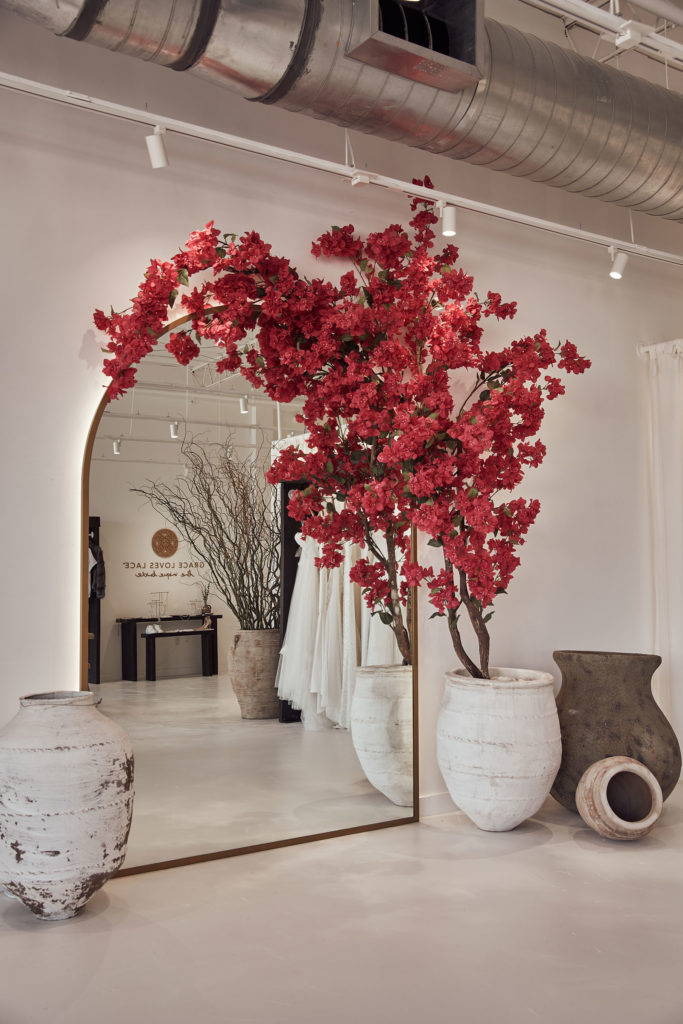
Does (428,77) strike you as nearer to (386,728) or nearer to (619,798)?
(386,728)

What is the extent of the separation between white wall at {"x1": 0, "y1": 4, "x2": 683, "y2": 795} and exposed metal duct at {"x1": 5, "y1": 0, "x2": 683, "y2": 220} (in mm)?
692

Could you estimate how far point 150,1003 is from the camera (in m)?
2.46

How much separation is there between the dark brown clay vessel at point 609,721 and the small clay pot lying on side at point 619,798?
0.13m

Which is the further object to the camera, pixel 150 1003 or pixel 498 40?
pixel 498 40

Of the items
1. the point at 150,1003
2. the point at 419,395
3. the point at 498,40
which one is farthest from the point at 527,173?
the point at 150,1003

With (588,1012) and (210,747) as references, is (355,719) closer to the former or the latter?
(210,747)

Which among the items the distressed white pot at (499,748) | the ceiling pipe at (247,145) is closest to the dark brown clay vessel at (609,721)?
the distressed white pot at (499,748)

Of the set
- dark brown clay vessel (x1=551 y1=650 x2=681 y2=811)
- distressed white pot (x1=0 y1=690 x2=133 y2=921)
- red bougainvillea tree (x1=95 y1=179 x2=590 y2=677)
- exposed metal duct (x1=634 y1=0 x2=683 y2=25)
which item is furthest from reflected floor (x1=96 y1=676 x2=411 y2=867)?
exposed metal duct (x1=634 y1=0 x2=683 y2=25)

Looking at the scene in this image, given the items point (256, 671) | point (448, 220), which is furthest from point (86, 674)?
point (448, 220)

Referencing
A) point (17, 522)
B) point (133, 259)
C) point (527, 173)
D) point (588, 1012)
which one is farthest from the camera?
point (527, 173)

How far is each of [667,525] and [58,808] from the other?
3573 millimetres

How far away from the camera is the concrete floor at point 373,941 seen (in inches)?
95.7

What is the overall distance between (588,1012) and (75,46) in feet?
12.3

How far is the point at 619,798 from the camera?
13.3 feet
